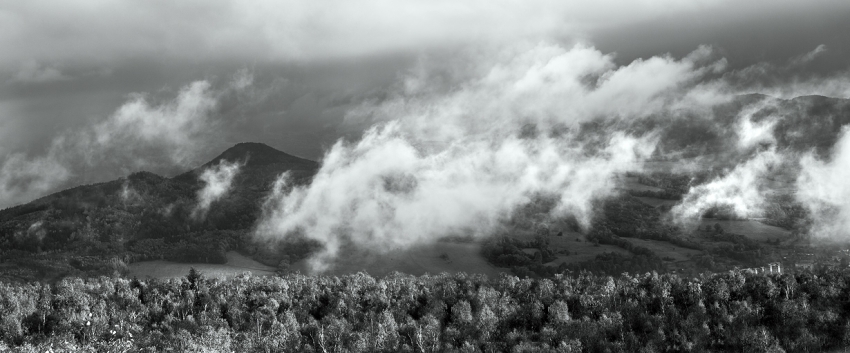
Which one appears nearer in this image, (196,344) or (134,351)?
(134,351)

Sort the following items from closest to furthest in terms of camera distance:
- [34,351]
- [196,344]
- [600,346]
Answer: [34,351] < [196,344] < [600,346]

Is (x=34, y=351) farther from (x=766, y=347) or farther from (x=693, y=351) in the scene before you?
Result: (x=766, y=347)

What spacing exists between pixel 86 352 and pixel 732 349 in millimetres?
171188

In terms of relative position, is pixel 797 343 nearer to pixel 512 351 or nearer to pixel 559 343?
pixel 559 343

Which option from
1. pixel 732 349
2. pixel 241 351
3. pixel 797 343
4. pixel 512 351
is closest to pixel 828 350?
pixel 797 343

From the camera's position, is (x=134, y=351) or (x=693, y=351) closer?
(x=134, y=351)

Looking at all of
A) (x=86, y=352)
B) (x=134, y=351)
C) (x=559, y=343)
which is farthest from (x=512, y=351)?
(x=86, y=352)

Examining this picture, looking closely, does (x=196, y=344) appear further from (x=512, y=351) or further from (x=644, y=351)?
(x=644, y=351)

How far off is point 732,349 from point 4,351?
189 meters

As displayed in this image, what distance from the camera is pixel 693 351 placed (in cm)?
19525

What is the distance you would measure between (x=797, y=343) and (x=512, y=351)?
79.3 m

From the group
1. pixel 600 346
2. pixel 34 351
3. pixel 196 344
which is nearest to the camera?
pixel 34 351

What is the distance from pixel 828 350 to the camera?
19350 cm

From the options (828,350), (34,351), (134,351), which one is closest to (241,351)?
(134,351)
